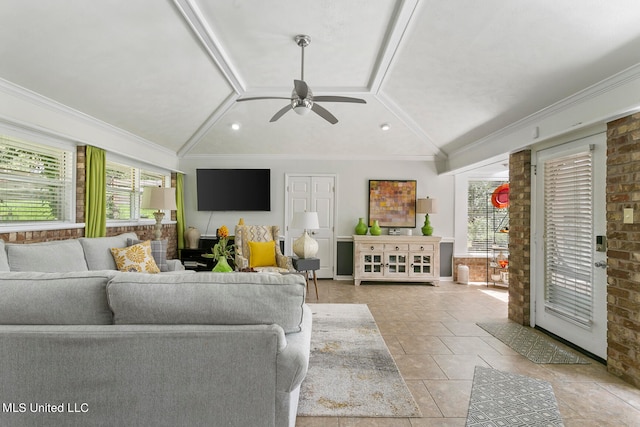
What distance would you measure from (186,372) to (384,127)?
4599 millimetres

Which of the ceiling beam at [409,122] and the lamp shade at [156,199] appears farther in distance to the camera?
the ceiling beam at [409,122]

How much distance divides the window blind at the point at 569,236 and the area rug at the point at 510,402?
1089 mm

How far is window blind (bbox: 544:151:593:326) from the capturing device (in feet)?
9.86

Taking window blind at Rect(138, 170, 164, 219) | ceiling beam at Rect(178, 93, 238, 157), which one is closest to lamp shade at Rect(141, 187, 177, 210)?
window blind at Rect(138, 170, 164, 219)

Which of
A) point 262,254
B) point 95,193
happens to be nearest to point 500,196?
point 262,254

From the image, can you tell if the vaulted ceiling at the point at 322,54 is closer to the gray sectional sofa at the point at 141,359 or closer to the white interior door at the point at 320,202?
the white interior door at the point at 320,202

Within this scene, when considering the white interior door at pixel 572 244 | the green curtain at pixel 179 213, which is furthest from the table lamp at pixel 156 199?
the white interior door at pixel 572 244

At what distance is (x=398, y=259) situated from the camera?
5.88 m

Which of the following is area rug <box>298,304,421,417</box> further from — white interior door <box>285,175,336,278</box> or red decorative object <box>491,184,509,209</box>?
red decorative object <box>491,184,509,209</box>

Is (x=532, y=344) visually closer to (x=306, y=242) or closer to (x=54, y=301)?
(x=306, y=242)

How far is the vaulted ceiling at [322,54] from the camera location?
248 cm

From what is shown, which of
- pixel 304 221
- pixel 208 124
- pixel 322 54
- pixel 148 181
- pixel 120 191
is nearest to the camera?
pixel 322 54

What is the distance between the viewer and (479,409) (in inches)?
83.4

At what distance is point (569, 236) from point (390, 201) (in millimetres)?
3217
